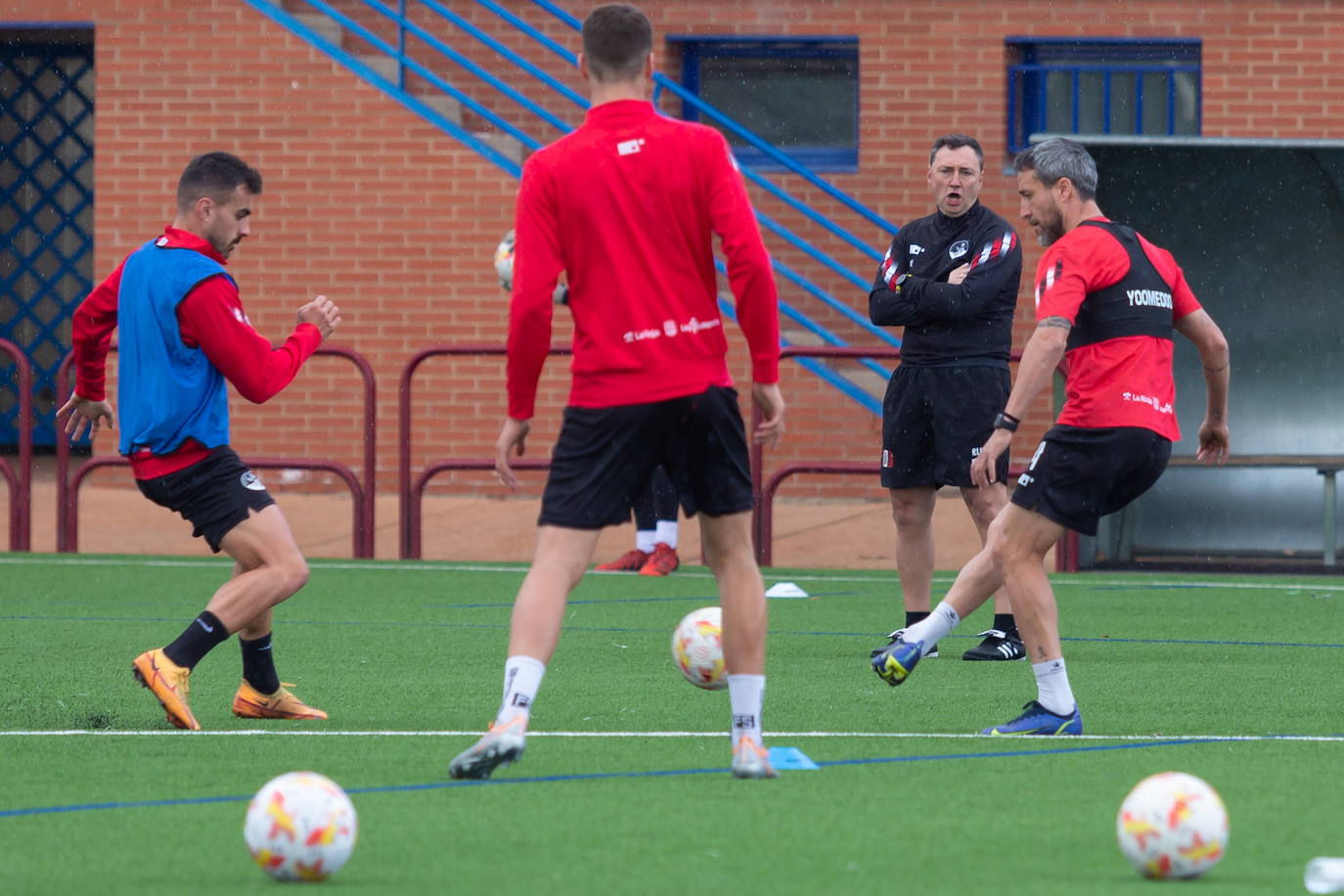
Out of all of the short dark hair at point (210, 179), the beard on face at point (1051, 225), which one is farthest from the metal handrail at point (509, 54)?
the beard on face at point (1051, 225)

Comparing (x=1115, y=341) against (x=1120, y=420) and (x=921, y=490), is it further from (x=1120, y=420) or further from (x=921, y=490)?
(x=921, y=490)

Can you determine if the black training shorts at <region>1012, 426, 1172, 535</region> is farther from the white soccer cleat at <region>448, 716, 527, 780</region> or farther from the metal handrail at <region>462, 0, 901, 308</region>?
the metal handrail at <region>462, 0, 901, 308</region>

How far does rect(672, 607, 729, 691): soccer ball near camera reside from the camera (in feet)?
21.1

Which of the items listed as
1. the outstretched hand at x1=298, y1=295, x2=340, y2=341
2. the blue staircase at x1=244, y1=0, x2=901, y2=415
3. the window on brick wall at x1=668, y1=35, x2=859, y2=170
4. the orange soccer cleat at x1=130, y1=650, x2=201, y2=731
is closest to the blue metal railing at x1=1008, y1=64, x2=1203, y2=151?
the window on brick wall at x1=668, y1=35, x2=859, y2=170

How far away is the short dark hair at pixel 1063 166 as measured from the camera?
6652 mm

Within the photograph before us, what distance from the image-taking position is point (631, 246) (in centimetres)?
545

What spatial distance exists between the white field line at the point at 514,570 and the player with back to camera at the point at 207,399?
5.53 m

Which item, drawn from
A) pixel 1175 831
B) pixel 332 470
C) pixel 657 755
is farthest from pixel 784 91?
pixel 1175 831

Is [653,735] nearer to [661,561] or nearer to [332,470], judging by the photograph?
[661,561]

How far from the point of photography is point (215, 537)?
6719 mm

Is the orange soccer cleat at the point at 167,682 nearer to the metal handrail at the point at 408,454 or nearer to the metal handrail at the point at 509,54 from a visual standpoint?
the metal handrail at the point at 408,454

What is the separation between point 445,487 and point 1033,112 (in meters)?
5.03

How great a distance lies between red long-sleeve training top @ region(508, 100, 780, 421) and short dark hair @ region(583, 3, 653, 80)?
82mm

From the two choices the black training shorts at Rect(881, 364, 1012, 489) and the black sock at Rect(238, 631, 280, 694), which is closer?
the black sock at Rect(238, 631, 280, 694)
